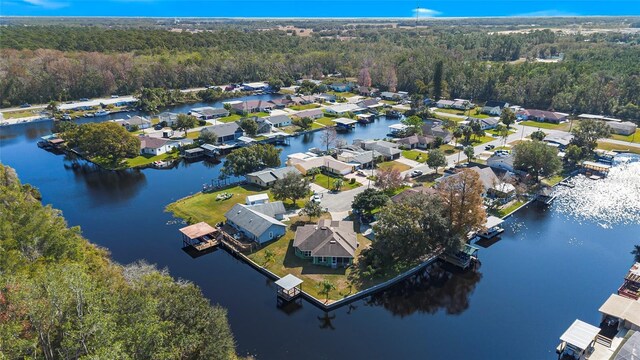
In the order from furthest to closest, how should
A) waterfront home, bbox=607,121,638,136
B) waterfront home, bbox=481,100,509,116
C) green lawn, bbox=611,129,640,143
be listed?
waterfront home, bbox=481,100,509,116, waterfront home, bbox=607,121,638,136, green lawn, bbox=611,129,640,143

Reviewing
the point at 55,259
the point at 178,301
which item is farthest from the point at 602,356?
the point at 55,259

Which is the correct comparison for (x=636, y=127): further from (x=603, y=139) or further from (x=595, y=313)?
(x=595, y=313)

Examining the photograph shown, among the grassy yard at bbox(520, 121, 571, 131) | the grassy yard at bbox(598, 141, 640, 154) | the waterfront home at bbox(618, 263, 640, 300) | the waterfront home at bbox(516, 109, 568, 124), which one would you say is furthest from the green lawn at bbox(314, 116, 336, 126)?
the waterfront home at bbox(618, 263, 640, 300)

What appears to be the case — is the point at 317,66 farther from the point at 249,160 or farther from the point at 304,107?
the point at 249,160

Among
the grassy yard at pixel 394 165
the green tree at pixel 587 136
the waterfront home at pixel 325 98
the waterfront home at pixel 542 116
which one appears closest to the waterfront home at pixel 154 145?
the grassy yard at pixel 394 165

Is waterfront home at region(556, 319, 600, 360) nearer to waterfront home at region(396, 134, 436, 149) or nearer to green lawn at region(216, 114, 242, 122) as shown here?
waterfront home at region(396, 134, 436, 149)
